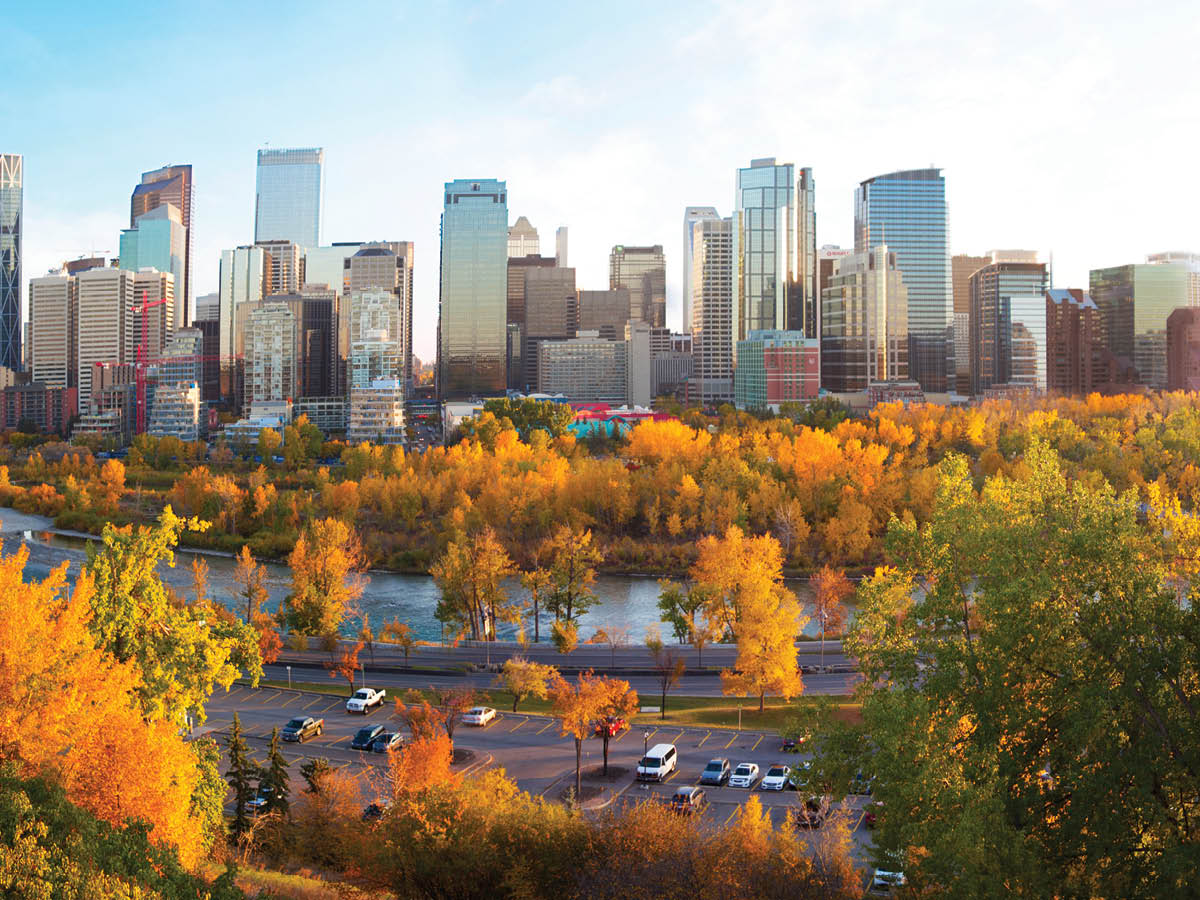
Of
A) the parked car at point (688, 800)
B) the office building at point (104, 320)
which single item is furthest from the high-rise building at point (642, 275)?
the parked car at point (688, 800)

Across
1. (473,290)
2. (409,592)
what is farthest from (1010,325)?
(409,592)

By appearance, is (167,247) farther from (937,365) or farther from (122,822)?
(122,822)

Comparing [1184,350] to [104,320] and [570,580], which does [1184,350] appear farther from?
[104,320]

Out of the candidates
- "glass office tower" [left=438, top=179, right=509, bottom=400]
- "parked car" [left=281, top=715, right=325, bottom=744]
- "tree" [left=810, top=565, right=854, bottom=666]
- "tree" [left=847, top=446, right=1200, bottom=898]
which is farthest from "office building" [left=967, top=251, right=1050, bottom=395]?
"tree" [left=847, top=446, right=1200, bottom=898]

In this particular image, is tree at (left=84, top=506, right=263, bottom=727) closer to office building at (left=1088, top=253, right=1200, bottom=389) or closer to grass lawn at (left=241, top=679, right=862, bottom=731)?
grass lawn at (left=241, top=679, right=862, bottom=731)

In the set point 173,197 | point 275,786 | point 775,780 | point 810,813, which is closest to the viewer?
point 275,786
